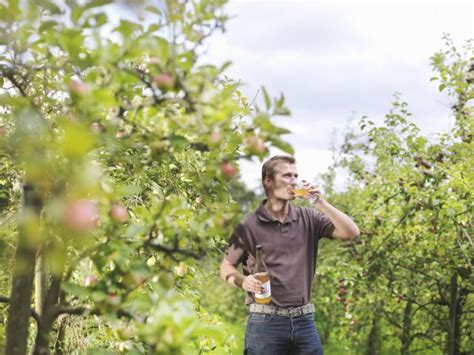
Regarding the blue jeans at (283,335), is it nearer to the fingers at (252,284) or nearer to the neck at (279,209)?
the fingers at (252,284)

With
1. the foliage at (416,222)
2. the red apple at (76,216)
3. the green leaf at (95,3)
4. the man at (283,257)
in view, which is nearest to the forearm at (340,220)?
the man at (283,257)

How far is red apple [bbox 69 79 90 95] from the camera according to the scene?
159 cm

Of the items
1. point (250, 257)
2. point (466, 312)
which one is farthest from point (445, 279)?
point (250, 257)

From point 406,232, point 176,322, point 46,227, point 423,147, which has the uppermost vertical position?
point 423,147

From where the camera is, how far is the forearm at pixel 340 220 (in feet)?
12.2

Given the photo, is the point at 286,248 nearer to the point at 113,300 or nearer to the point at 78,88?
the point at 113,300

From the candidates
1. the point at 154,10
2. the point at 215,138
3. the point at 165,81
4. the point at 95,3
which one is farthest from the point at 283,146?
the point at 95,3

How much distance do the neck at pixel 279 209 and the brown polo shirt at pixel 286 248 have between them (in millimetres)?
25

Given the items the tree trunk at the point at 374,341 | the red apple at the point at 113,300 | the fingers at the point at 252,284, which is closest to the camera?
the red apple at the point at 113,300

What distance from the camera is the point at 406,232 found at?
6.49m

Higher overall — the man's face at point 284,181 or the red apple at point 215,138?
the man's face at point 284,181

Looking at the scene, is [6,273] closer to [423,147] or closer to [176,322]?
[176,322]

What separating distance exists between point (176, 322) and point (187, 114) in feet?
2.01

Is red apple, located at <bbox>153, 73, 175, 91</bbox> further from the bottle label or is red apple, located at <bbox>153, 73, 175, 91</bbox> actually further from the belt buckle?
the belt buckle
